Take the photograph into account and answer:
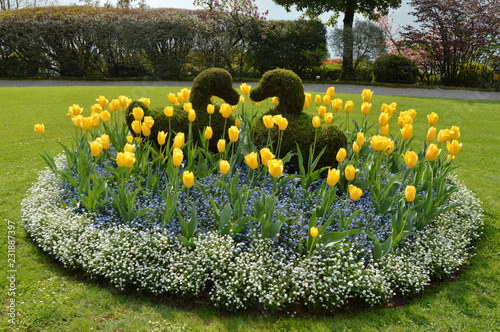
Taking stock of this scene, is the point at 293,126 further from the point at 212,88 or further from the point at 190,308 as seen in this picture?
the point at 190,308

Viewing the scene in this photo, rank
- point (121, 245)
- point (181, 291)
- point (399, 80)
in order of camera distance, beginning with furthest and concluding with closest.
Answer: point (399, 80) → point (121, 245) → point (181, 291)

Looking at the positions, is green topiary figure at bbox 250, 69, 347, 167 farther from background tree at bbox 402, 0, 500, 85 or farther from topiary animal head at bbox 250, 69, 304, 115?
background tree at bbox 402, 0, 500, 85

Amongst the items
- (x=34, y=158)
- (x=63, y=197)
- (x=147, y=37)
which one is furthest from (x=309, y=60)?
(x=63, y=197)

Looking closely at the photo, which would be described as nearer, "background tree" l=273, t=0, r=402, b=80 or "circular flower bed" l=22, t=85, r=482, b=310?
"circular flower bed" l=22, t=85, r=482, b=310

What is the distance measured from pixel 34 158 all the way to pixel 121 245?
12.4 feet

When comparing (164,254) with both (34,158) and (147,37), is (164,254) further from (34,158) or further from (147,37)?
(147,37)

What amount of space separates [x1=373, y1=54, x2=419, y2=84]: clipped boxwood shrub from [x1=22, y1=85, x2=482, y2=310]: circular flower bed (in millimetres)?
15580

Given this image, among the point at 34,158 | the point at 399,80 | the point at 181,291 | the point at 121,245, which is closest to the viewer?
the point at 181,291

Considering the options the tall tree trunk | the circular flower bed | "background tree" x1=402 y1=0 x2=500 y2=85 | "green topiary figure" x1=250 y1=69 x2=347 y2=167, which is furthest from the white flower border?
"background tree" x1=402 y1=0 x2=500 y2=85

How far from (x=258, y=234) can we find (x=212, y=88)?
8.19 feet

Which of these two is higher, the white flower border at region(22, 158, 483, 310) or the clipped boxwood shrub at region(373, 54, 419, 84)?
the clipped boxwood shrub at region(373, 54, 419, 84)

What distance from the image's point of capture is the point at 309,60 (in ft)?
66.1

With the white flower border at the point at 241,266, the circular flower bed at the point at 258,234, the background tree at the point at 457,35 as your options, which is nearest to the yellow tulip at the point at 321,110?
the circular flower bed at the point at 258,234

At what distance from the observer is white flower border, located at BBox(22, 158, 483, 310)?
3.40 meters
